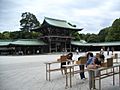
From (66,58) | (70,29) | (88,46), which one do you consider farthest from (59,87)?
(88,46)

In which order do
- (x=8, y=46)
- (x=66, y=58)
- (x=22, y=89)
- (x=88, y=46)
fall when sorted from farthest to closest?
(x=88, y=46) < (x=8, y=46) < (x=66, y=58) < (x=22, y=89)

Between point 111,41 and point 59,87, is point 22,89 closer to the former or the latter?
point 59,87

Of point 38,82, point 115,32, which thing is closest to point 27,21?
point 115,32

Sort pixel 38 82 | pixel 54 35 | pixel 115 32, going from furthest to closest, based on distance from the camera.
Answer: pixel 115 32 < pixel 54 35 < pixel 38 82

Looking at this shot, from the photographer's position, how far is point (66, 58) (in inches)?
348

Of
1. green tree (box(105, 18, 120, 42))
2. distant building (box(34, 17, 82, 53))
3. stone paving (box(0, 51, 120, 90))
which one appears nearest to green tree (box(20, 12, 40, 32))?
distant building (box(34, 17, 82, 53))

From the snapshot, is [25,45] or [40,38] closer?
[25,45]

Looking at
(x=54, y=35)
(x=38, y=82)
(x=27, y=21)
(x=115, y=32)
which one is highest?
(x=27, y=21)

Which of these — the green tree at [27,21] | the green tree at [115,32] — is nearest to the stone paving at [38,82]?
the green tree at [115,32]

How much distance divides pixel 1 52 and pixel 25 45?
5.04 metres

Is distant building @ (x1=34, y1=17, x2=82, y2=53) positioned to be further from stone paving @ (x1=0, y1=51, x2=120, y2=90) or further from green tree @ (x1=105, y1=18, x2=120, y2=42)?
stone paving @ (x1=0, y1=51, x2=120, y2=90)

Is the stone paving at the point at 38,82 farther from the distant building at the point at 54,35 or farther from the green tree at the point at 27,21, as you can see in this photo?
the green tree at the point at 27,21

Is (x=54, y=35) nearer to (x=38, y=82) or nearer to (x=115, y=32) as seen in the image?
(x=115, y=32)

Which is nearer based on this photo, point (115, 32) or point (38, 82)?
point (38, 82)
